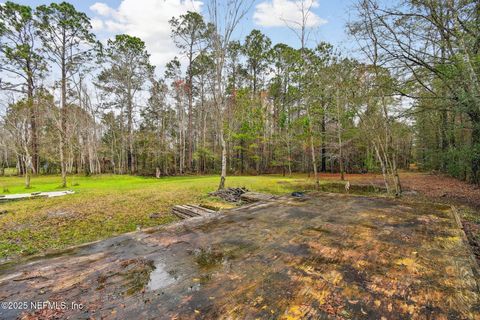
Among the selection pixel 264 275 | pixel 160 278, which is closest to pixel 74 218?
pixel 160 278

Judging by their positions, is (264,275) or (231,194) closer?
(264,275)

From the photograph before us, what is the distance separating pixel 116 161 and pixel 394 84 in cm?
2973

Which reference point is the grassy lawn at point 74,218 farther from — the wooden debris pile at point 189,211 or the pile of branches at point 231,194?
the wooden debris pile at point 189,211

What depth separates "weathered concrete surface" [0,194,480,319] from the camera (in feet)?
4.86

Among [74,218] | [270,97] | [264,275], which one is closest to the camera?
[264,275]

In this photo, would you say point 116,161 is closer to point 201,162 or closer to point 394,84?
point 201,162

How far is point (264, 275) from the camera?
191cm

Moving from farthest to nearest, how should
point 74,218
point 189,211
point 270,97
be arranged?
point 270,97, point 74,218, point 189,211

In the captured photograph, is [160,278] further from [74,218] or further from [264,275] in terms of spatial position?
[74,218]

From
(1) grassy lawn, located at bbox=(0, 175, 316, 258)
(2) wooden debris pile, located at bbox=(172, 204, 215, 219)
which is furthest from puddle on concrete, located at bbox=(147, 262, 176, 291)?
(1) grassy lawn, located at bbox=(0, 175, 316, 258)

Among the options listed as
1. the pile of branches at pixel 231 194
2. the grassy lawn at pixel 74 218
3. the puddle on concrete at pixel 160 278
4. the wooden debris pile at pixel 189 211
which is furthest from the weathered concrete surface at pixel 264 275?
the pile of branches at pixel 231 194

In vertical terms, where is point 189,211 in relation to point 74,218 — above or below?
above

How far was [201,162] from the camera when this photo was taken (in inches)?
953

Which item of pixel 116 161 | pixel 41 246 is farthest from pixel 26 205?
pixel 116 161
